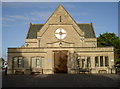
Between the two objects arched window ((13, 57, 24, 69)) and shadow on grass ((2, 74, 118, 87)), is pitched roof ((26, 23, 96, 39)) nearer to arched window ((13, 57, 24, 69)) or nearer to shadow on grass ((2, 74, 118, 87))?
arched window ((13, 57, 24, 69))

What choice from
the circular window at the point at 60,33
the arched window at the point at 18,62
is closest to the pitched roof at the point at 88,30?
the circular window at the point at 60,33

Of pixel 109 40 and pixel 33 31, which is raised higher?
pixel 33 31

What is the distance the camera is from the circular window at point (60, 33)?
3897 centimetres

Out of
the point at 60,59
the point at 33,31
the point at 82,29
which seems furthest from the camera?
the point at 82,29

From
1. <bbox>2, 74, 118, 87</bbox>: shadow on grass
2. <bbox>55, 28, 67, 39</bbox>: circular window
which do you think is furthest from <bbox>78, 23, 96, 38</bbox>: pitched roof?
<bbox>2, 74, 118, 87</bbox>: shadow on grass

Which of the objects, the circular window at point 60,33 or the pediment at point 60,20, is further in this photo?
the pediment at point 60,20

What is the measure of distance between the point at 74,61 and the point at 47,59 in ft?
15.6

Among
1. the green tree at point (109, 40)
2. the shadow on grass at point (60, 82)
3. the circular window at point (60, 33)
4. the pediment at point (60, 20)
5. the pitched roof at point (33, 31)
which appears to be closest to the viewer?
the shadow on grass at point (60, 82)

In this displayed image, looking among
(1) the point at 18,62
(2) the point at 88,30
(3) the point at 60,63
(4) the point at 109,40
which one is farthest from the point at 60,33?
(4) the point at 109,40

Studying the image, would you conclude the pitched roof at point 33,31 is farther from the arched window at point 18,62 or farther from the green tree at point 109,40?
the green tree at point 109,40

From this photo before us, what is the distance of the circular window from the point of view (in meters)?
39.0

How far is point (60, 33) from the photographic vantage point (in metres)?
38.9

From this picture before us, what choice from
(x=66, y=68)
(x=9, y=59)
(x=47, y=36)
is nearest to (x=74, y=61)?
(x=66, y=68)

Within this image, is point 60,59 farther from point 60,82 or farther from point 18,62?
point 60,82
